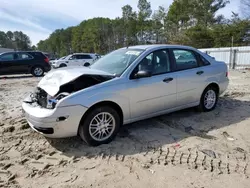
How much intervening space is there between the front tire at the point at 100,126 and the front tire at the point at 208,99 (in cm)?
236

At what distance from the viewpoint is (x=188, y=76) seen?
5043 mm

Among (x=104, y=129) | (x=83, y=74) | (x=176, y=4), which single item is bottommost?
(x=104, y=129)

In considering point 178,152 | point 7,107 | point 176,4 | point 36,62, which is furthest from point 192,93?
point 176,4

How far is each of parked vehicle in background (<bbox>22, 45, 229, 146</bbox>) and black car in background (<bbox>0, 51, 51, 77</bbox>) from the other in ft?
35.8

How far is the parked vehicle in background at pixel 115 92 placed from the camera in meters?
3.69

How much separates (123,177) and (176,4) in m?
46.1

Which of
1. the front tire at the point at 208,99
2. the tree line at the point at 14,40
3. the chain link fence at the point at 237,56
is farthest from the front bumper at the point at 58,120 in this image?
the tree line at the point at 14,40

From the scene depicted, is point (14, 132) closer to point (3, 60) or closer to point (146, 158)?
point (146, 158)

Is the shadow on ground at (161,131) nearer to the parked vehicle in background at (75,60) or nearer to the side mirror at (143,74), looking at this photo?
the side mirror at (143,74)

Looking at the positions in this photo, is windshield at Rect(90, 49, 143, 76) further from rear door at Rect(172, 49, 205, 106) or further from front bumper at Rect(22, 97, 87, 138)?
front bumper at Rect(22, 97, 87, 138)

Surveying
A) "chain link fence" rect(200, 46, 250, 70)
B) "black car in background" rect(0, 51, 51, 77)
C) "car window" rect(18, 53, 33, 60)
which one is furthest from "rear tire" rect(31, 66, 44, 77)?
"chain link fence" rect(200, 46, 250, 70)

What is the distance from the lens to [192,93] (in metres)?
5.20

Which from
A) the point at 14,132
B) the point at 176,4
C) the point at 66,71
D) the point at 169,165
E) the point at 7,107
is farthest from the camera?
the point at 176,4

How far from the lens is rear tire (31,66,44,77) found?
14854mm
